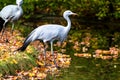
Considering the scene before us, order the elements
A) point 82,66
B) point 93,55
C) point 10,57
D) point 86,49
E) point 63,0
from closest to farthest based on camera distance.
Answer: point 10,57 < point 82,66 < point 93,55 < point 86,49 < point 63,0

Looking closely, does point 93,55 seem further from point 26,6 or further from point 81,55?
point 26,6

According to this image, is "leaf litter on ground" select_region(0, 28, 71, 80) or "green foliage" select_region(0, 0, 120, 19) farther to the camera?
"green foliage" select_region(0, 0, 120, 19)

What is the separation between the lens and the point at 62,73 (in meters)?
13.9

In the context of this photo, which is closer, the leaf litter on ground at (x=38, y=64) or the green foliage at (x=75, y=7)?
the leaf litter on ground at (x=38, y=64)

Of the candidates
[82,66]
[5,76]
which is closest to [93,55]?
[82,66]

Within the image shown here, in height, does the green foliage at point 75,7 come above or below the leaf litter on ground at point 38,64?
above

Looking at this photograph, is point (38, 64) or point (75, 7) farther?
point (75, 7)

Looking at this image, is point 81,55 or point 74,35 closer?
point 81,55

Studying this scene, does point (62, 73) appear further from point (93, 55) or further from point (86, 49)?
point (86, 49)

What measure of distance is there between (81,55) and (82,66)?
2.00m

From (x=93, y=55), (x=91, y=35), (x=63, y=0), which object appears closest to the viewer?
(x=93, y=55)

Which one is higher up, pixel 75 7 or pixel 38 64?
pixel 75 7

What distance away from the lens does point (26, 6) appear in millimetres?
29906

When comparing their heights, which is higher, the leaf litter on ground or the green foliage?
the green foliage
